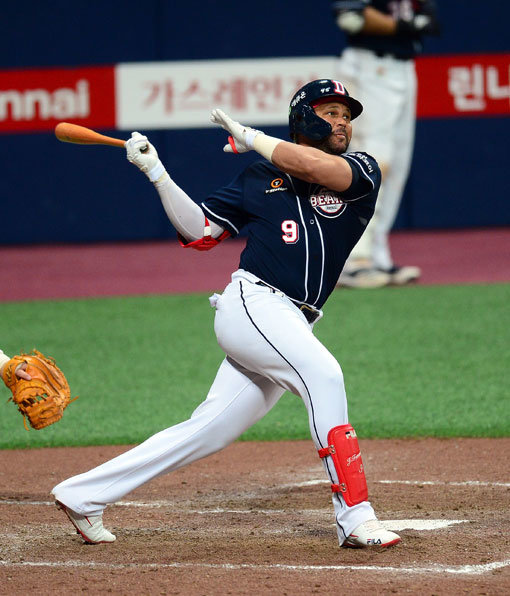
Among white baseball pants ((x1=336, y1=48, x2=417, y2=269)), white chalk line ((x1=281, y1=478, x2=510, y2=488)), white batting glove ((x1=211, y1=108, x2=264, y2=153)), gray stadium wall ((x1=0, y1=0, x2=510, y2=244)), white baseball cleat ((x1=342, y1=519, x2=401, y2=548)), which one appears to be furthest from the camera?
gray stadium wall ((x1=0, y1=0, x2=510, y2=244))

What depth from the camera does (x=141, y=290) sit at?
33.6ft

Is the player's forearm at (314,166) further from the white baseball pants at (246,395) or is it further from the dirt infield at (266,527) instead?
the dirt infield at (266,527)

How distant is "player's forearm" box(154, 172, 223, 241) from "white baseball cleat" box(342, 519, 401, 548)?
1.21 metres

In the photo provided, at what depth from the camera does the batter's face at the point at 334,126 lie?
410 cm

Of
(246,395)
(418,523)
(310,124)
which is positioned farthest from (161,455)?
(310,124)

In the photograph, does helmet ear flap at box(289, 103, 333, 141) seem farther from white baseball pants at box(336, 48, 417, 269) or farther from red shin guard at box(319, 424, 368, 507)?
white baseball pants at box(336, 48, 417, 269)

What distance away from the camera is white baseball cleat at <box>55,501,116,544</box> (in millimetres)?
3979

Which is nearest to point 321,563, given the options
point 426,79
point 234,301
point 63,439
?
point 234,301

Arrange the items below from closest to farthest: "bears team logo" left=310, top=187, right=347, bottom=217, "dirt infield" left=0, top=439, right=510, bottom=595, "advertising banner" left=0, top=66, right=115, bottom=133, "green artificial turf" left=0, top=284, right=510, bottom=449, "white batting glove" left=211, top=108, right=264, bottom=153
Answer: "dirt infield" left=0, top=439, right=510, bottom=595
"bears team logo" left=310, top=187, right=347, bottom=217
"white batting glove" left=211, top=108, right=264, bottom=153
"green artificial turf" left=0, top=284, right=510, bottom=449
"advertising banner" left=0, top=66, right=115, bottom=133

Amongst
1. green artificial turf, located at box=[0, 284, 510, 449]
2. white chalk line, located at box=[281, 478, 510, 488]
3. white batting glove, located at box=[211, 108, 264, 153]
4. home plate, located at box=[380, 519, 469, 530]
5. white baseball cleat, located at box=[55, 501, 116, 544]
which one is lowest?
green artificial turf, located at box=[0, 284, 510, 449]

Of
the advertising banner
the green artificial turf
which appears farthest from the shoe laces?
the advertising banner

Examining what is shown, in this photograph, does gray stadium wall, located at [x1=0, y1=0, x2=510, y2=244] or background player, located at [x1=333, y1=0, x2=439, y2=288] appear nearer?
background player, located at [x1=333, y1=0, x2=439, y2=288]

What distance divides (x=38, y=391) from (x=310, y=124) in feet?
4.53

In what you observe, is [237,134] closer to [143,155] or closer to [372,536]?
[143,155]
